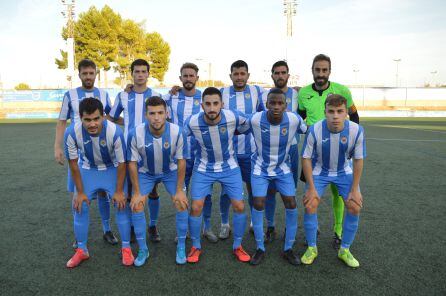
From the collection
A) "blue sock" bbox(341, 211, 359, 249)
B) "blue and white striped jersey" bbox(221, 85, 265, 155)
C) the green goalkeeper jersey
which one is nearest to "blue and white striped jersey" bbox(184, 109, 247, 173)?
"blue and white striped jersey" bbox(221, 85, 265, 155)

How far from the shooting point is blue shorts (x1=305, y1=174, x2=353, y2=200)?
3396mm

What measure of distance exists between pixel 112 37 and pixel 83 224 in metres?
38.0

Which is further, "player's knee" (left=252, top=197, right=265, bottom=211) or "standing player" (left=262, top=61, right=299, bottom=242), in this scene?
"standing player" (left=262, top=61, right=299, bottom=242)

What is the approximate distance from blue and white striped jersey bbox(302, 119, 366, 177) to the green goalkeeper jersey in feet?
1.64

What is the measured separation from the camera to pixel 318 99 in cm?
390

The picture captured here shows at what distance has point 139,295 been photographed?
8.89 feet

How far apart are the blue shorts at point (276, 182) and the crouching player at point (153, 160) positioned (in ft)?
2.49

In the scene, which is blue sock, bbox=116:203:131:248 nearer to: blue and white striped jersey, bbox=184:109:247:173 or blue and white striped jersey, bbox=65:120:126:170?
blue and white striped jersey, bbox=65:120:126:170

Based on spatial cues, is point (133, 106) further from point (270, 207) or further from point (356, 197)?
point (356, 197)

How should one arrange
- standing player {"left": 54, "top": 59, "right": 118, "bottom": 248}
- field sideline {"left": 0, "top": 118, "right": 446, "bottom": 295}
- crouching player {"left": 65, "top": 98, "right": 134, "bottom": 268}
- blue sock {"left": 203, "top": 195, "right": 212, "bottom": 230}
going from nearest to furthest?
field sideline {"left": 0, "top": 118, "right": 446, "bottom": 295} → crouching player {"left": 65, "top": 98, "right": 134, "bottom": 268} → standing player {"left": 54, "top": 59, "right": 118, "bottom": 248} → blue sock {"left": 203, "top": 195, "right": 212, "bottom": 230}

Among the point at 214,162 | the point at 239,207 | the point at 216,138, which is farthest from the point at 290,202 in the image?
the point at 216,138

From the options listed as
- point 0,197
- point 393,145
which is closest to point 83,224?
point 0,197

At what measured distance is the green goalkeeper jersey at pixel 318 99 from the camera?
387cm

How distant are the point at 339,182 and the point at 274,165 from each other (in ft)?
2.29
